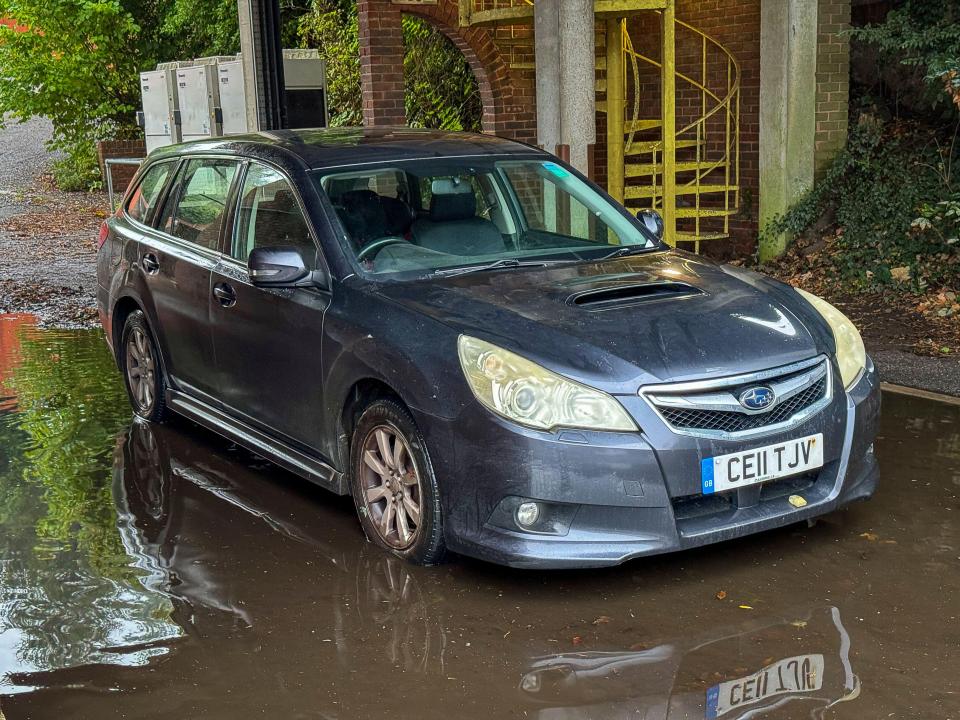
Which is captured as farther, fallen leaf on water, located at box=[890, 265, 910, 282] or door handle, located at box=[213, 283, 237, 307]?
fallen leaf on water, located at box=[890, 265, 910, 282]

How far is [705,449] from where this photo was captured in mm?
4285

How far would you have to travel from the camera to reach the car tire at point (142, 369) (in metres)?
6.95

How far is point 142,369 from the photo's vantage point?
716 centimetres

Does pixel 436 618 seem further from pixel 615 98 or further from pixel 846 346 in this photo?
pixel 615 98

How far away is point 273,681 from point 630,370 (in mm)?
1585

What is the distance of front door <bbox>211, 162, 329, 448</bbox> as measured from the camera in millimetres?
5289

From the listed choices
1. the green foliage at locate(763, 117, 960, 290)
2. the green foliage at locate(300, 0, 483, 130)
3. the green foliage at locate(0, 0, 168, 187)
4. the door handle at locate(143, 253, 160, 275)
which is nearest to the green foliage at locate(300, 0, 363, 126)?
the green foliage at locate(300, 0, 483, 130)

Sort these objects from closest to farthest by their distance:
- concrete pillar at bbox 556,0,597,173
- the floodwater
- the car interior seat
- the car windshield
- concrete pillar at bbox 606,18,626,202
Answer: the floodwater, the car windshield, the car interior seat, concrete pillar at bbox 556,0,597,173, concrete pillar at bbox 606,18,626,202

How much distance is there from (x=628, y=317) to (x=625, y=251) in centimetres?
114

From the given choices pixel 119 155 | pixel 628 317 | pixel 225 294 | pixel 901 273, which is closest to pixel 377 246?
pixel 225 294

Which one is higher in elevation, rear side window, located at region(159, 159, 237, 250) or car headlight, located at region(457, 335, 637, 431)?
rear side window, located at region(159, 159, 237, 250)

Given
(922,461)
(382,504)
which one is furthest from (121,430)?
(922,461)

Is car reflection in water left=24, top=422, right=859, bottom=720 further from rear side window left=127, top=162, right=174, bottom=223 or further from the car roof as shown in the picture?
rear side window left=127, top=162, right=174, bottom=223

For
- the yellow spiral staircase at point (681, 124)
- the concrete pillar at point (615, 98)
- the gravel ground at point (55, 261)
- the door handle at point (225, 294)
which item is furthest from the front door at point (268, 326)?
the concrete pillar at point (615, 98)
